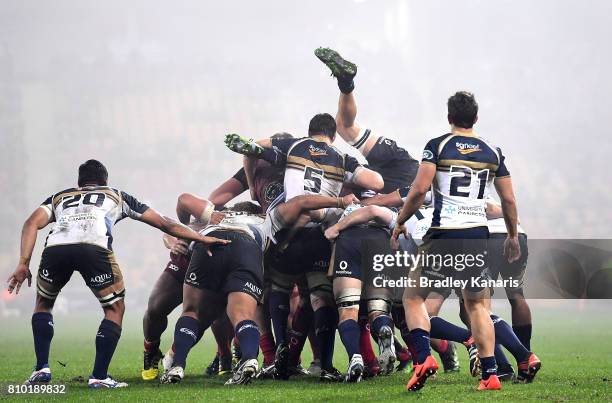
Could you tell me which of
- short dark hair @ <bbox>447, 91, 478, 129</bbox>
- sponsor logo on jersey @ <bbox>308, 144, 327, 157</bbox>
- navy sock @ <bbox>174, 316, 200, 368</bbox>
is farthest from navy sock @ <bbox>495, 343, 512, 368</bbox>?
navy sock @ <bbox>174, 316, 200, 368</bbox>

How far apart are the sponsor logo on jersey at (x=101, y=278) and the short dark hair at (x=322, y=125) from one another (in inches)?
127

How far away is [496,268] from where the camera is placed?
10.0 metres

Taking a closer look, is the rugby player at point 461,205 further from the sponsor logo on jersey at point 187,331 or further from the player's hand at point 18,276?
the player's hand at point 18,276

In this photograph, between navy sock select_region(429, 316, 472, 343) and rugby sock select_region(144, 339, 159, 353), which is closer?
navy sock select_region(429, 316, 472, 343)

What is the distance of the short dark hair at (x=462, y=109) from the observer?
878 centimetres

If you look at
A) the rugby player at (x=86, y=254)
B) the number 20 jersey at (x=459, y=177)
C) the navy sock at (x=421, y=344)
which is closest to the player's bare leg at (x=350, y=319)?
the navy sock at (x=421, y=344)

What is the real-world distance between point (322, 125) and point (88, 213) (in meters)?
3.22

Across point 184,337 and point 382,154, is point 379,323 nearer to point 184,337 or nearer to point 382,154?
point 184,337

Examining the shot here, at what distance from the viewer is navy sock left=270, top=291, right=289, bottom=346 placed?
11.0 m

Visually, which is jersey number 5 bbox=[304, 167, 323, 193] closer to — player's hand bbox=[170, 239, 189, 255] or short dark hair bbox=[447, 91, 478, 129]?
player's hand bbox=[170, 239, 189, 255]

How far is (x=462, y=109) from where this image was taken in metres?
8.77

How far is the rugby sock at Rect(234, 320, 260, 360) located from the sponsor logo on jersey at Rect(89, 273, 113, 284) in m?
1.52

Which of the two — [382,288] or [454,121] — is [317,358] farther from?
[454,121]

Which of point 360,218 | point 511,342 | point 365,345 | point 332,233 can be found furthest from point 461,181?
point 365,345
